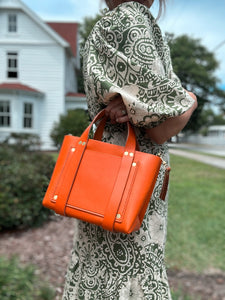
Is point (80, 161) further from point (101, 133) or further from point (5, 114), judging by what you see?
point (5, 114)

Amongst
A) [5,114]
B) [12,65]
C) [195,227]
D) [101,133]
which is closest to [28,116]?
[5,114]

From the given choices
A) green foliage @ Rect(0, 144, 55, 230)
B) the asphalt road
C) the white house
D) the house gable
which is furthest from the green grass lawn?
the house gable

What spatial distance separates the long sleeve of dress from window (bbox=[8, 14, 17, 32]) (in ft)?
47.8

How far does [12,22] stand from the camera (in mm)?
13906

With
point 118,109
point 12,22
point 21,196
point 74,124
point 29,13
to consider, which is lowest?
point 21,196

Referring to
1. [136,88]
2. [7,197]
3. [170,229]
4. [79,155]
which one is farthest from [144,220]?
[170,229]

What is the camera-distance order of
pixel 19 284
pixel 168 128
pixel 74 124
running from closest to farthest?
pixel 168 128
pixel 74 124
pixel 19 284

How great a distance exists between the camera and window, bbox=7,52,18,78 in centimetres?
1380

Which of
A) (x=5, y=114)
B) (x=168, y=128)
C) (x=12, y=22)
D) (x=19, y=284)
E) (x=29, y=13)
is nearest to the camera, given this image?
(x=168, y=128)

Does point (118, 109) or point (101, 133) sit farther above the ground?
point (118, 109)

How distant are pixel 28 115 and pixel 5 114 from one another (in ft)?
3.50

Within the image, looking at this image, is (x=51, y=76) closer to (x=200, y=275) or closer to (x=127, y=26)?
(x=200, y=275)

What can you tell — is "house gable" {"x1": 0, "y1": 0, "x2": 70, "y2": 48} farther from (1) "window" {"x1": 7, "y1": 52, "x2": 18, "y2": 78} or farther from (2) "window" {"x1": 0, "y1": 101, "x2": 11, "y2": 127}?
(2) "window" {"x1": 0, "y1": 101, "x2": 11, "y2": 127}

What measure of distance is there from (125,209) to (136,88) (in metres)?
0.37
